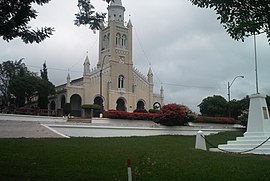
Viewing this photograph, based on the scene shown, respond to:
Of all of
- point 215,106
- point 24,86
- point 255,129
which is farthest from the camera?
point 215,106

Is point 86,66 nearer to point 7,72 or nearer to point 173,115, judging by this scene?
point 7,72

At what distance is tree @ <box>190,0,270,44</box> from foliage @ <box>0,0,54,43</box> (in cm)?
427

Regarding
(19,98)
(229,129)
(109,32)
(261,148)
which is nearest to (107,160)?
(261,148)

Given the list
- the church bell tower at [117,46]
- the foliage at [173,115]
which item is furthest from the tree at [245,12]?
the church bell tower at [117,46]

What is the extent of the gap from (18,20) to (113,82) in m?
46.2

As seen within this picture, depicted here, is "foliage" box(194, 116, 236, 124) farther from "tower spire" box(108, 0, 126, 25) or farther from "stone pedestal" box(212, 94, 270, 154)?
"tower spire" box(108, 0, 126, 25)

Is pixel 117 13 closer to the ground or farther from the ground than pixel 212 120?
farther from the ground

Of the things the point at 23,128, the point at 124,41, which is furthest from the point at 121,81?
the point at 23,128

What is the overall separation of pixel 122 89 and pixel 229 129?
67.9 feet

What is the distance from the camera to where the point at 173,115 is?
3212 cm

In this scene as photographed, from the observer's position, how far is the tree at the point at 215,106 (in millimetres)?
52094

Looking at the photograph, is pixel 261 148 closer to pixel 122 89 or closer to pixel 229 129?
pixel 229 129

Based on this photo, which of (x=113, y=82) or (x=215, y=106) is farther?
(x=113, y=82)

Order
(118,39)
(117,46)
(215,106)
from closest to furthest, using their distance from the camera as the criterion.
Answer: (215,106)
(117,46)
(118,39)
